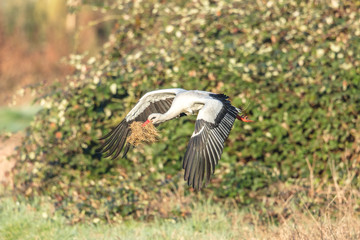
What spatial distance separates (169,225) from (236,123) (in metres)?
1.71

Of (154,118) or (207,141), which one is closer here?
(207,141)

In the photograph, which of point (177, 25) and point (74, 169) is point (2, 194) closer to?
point (74, 169)

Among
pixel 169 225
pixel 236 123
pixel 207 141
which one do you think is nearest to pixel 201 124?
pixel 207 141

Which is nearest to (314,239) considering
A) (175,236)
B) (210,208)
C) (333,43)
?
(175,236)

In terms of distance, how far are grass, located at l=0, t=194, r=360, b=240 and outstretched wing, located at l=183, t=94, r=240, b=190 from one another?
0.96 m

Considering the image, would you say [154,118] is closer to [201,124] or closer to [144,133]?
[144,133]

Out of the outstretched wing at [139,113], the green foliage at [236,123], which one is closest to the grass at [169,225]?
the green foliage at [236,123]

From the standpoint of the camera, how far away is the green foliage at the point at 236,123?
6434 millimetres

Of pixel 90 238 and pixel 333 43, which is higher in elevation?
pixel 333 43

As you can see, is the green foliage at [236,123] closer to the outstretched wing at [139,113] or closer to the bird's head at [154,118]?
the outstretched wing at [139,113]

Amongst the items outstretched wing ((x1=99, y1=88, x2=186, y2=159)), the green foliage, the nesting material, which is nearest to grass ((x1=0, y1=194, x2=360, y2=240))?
the green foliage

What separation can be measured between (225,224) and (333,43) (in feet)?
Result: 9.12

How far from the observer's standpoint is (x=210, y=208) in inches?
223

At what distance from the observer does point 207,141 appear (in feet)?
12.6
